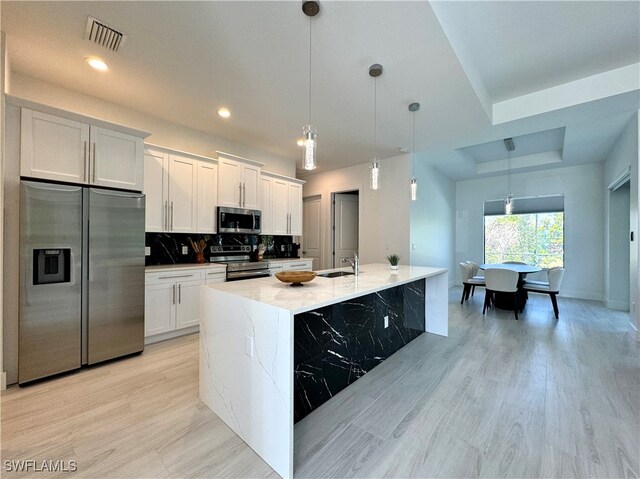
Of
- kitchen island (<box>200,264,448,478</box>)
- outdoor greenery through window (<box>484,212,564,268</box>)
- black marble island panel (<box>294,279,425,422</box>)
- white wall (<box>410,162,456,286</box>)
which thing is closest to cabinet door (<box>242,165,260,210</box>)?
kitchen island (<box>200,264,448,478</box>)

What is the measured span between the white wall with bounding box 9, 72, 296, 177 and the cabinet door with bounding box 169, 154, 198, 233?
415 millimetres

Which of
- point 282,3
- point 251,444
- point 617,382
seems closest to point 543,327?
point 617,382

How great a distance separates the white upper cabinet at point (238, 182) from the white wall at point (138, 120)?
1.09ft

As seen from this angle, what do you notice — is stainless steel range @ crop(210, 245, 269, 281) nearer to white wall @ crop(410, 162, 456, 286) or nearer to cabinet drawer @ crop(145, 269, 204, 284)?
cabinet drawer @ crop(145, 269, 204, 284)

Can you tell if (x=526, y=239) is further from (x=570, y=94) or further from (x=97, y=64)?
(x=97, y=64)

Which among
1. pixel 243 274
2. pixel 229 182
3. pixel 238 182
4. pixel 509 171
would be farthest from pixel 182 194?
pixel 509 171

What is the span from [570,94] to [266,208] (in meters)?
4.27

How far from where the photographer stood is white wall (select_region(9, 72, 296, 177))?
2.75 m

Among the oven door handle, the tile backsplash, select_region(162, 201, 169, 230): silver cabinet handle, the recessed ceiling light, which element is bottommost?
the oven door handle

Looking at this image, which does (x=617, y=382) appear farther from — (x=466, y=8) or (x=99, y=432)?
(x=99, y=432)

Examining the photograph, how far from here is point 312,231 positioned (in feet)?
21.4

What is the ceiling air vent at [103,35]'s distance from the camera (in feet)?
6.66

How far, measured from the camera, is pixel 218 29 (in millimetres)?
2062

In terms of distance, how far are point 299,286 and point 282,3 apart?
6.53 ft
